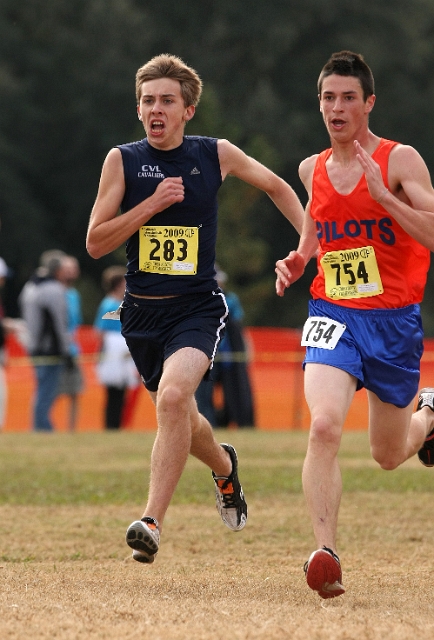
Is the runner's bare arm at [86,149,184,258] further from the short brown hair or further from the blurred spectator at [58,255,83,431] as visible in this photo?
the blurred spectator at [58,255,83,431]

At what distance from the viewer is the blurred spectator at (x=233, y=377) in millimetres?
17172

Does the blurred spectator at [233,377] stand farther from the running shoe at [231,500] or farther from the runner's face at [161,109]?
the runner's face at [161,109]

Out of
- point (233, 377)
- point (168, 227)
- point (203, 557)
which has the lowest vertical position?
point (203, 557)

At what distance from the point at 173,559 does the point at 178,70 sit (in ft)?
8.39

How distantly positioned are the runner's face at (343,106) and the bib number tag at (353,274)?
55cm

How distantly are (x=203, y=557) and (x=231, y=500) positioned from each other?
0.36m

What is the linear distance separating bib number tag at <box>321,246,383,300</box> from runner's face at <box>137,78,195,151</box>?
3.46 ft

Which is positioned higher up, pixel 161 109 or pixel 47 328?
pixel 161 109

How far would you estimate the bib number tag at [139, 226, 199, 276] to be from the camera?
6500 millimetres

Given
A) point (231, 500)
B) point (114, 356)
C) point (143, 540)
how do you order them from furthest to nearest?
1. point (114, 356)
2. point (231, 500)
3. point (143, 540)

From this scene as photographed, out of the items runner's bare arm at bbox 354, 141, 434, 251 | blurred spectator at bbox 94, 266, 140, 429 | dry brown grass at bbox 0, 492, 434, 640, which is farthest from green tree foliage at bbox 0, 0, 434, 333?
runner's bare arm at bbox 354, 141, 434, 251

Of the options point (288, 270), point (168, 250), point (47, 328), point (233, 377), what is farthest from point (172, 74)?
point (233, 377)

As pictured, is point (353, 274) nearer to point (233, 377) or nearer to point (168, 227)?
point (168, 227)

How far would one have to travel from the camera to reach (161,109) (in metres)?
6.56
